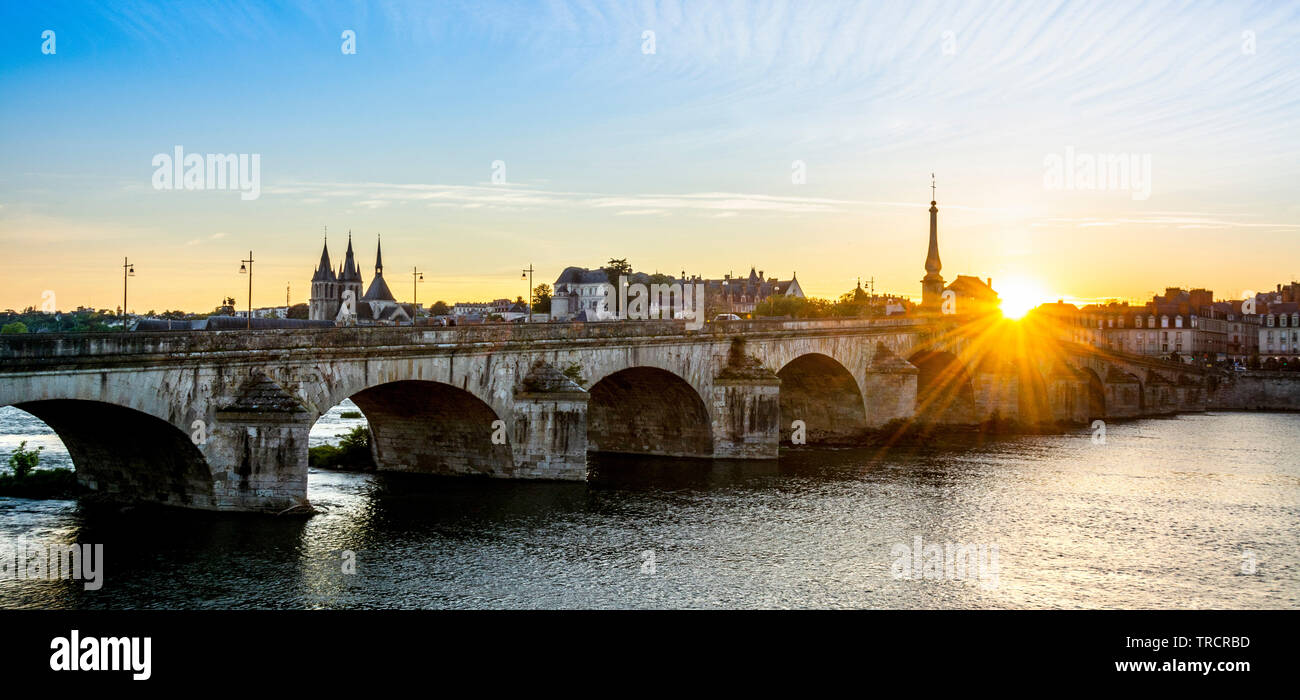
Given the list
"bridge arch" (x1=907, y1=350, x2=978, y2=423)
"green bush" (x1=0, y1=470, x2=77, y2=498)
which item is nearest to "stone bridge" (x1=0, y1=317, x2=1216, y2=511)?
"green bush" (x1=0, y1=470, x2=77, y2=498)

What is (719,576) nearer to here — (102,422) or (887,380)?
(102,422)

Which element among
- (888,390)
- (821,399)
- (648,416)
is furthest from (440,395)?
(888,390)

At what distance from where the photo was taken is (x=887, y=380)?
6712 cm

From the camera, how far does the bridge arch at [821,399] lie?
216 ft

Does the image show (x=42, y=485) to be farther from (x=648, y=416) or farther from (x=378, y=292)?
(x=378, y=292)

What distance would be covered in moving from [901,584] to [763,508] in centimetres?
1073

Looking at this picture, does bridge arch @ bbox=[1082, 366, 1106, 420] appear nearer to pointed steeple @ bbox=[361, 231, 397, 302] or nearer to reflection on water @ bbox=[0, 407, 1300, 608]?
reflection on water @ bbox=[0, 407, 1300, 608]

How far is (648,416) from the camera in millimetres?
51781

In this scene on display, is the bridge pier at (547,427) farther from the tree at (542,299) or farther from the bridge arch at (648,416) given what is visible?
the tree at (542,299)

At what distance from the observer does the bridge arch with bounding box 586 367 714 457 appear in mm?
49906

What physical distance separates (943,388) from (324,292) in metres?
94.1

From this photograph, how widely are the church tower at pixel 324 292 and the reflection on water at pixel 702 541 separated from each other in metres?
104
